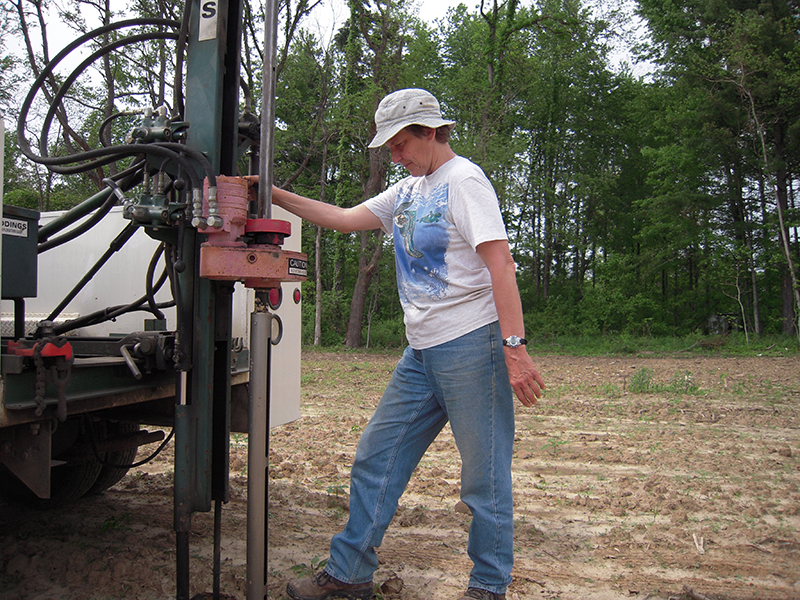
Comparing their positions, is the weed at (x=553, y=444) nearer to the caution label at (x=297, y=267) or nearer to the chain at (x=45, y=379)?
the caution label at (x=297, y=267)

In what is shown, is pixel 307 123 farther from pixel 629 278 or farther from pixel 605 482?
pixel 605 482

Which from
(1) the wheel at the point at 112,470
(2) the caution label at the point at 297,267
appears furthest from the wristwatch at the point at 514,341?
(1) the wheel at the point at 112,470

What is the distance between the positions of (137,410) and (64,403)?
1093mm

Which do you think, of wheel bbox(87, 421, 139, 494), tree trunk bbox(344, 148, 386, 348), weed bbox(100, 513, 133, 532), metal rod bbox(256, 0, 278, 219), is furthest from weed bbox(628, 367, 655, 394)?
tree trunk bbox(344, 148, 386, 348)

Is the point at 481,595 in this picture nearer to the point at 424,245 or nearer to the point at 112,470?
the point at 424,245

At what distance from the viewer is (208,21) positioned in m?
2.40

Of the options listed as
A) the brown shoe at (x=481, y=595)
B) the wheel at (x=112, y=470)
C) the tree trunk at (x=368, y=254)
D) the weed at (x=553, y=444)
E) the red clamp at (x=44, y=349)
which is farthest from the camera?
the tree trunk at (x=368, y=254)

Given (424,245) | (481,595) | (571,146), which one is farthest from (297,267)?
(571,146)

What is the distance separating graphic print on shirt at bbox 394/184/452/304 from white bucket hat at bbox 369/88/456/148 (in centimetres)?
25

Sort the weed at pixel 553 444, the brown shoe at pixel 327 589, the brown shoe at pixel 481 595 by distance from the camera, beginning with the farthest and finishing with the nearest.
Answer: the weed at pixel 553 444 < the brown shoe at pixel 327 589 < the brown shoe at pixel 481 595

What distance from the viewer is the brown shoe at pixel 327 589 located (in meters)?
2.50

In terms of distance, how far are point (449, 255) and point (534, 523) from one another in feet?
6.43

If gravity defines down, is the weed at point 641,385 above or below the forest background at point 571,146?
below

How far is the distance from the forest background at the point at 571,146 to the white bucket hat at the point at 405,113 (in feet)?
40.3
